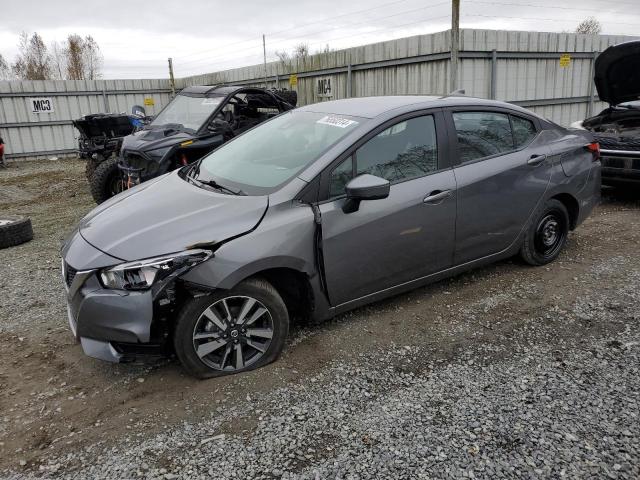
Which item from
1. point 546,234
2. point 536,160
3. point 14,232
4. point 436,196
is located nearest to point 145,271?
point 436,196

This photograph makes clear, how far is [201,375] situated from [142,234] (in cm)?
92

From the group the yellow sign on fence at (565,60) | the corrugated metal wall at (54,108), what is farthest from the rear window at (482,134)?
the corrugated metal wall at (54,108)

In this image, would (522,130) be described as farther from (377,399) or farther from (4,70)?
(4,70)

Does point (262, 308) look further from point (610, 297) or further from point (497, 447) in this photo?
point (610, 297)

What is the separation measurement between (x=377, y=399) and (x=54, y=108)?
1680 cm

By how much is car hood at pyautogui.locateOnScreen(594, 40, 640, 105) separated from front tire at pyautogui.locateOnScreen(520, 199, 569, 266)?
337 cm

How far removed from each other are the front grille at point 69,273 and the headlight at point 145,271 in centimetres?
26

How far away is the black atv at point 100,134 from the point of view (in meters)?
8.67

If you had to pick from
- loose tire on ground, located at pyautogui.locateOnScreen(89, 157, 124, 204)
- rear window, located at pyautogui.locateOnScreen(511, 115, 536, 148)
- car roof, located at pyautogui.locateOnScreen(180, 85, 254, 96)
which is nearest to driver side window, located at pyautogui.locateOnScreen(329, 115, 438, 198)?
rear window, located at pyautogui.locateOnScreen(511, 115, 536, 148)

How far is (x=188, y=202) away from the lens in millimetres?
3184

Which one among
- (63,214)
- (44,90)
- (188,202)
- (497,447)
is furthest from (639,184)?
(44,90)

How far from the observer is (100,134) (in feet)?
32.6

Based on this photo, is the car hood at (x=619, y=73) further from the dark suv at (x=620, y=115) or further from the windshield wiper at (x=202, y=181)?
the windshield wiper at (x=202, y=181)

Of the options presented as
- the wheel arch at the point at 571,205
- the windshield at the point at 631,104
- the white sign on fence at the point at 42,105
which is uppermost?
the white sign on fence at the point at 42,105
